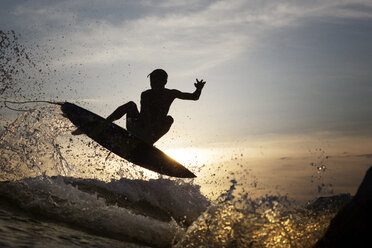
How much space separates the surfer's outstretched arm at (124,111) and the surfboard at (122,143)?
18cm

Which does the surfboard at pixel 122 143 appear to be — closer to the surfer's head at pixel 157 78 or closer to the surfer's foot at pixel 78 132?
the surfer's foot at pixel 78 132

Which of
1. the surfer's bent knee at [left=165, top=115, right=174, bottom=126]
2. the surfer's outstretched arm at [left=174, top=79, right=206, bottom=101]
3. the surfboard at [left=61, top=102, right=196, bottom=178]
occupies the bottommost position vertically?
the surfboard at [left=61, top=102, right=196, bottom=178]

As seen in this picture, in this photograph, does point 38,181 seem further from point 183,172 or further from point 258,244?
point 258,244

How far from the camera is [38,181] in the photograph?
6.11 meters

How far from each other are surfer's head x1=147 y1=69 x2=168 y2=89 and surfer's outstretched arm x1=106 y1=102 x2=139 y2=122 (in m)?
0.70

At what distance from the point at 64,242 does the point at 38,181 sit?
8.85 feet

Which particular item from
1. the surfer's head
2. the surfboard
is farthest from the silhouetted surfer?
the surfboard

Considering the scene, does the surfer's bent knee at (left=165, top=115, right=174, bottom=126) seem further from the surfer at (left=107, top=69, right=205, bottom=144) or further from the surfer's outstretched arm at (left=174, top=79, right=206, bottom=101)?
the surfer's outstretched arm at (left=174, top=79, right=206, bottom=101)

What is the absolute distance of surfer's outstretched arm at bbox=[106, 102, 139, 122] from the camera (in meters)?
8.20

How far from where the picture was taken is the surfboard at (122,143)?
8.07 metres

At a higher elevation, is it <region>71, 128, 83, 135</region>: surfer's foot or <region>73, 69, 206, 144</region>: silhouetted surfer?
<region>73, 69, 206, 144</region>: silhouetted surfer

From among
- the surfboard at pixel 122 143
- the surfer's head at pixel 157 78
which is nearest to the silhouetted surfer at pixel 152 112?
the surfer's head at pixel 157 78

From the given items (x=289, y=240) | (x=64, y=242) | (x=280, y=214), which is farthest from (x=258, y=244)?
(x=64, y=242)

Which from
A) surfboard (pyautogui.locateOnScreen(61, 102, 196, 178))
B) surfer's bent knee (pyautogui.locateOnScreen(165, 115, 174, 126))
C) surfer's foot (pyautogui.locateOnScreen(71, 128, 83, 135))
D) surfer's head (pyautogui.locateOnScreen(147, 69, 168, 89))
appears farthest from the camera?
surfer's bent knee (pyautogui.locateOnScreen(165, 115, 174, 126))
